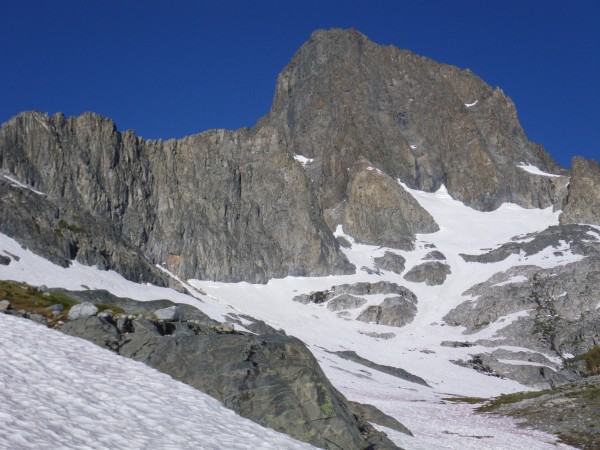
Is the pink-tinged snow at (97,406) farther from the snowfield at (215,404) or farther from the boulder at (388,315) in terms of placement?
the boulder at (388,315)

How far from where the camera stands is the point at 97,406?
1775 centimetres

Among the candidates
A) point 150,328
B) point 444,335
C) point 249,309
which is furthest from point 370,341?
point 150,328

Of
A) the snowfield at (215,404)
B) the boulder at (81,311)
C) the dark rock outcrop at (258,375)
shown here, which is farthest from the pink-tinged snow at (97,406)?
the boulder at (81,311)

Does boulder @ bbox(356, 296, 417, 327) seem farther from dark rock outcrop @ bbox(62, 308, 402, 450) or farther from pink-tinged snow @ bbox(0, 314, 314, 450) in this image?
pink-tinged snow @ bbox(0, 314, 314, 450)

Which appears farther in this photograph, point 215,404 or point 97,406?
point 215,404

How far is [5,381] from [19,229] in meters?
126

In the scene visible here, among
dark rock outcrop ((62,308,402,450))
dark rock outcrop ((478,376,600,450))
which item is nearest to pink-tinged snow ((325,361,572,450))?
dark rock outcrop ((478,376,600,450))

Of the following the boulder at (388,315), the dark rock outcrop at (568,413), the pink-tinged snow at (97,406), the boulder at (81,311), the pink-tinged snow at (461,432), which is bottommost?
the pink-tinged snow at (97,406)

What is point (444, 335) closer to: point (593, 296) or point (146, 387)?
point (593, 296)

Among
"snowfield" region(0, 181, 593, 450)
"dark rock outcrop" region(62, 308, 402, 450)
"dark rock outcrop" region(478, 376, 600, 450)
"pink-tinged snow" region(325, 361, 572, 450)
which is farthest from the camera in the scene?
"dark rock outcrop" region(478, 376, 600, 450)

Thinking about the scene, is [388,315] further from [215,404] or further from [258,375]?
[215,404]

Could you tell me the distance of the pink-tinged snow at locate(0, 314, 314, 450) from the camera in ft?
49.4

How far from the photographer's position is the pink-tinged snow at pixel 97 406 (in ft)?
49.4

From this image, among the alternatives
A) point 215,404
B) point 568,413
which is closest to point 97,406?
point 215,404
